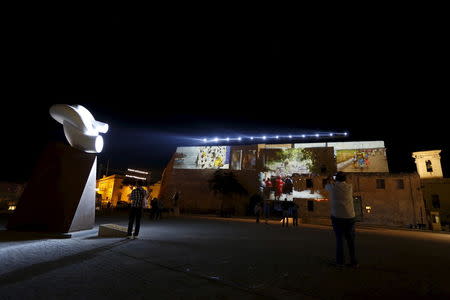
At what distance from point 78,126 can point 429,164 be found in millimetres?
41911

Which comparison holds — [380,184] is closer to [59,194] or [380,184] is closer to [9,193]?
[59,194]

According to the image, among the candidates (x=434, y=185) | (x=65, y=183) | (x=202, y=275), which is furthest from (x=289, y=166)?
(x=202, y=275)

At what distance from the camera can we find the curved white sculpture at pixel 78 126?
750 cm

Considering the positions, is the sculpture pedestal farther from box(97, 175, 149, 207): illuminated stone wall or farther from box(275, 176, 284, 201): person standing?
box(97, 175, 149, 207): illuminated stone wall

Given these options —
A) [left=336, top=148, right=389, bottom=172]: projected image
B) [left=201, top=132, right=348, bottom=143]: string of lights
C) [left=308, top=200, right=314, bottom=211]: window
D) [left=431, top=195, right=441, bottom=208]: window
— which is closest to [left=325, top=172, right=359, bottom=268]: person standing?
[left=308, top=200, right=314, bottom=211]: window

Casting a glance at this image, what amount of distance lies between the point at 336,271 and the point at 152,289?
9.62ft

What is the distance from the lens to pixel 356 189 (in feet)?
86.7

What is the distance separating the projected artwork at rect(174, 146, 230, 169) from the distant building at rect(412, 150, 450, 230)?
2847 centimetres

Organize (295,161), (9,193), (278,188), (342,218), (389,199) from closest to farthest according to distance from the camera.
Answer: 1. (342,218)
2. (389,199)
3. (9,193)
4. (278,188)
5. (295,161)

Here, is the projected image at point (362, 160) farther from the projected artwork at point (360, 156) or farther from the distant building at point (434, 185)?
the distant building at point (434, 185)

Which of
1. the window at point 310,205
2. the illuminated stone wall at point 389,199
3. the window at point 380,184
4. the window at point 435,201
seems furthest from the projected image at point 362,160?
the window at point 310,205

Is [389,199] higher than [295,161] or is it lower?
lower

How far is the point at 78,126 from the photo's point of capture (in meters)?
7.68

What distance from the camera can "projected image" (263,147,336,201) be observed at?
1298 inches
